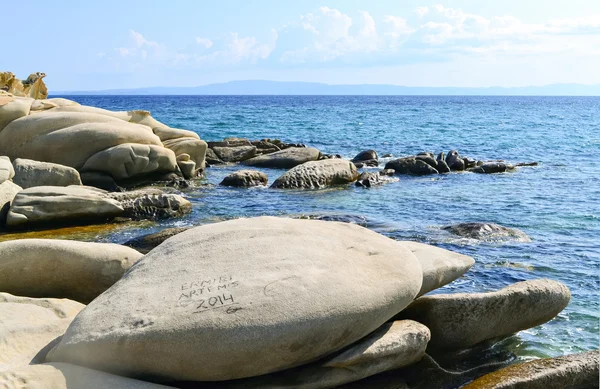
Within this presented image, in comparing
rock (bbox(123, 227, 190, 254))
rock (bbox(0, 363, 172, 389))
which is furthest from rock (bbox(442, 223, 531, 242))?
rock (bbox(0, 363, 172, 389))

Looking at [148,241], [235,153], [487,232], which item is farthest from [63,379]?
[235,153]

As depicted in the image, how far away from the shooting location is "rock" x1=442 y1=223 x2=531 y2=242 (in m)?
13.0

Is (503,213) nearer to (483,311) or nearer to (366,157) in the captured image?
(483,311)

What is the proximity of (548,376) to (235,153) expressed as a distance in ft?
74.3

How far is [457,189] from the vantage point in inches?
797

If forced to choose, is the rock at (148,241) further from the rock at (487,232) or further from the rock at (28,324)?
the rock at (487,232)

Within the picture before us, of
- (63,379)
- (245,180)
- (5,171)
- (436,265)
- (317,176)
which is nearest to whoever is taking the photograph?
(63,379)

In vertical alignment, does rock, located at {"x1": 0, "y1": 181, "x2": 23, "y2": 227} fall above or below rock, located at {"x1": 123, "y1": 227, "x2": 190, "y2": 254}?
above

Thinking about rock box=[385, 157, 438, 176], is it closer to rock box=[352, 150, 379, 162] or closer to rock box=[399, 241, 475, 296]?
rock box=[352, 150, 379, 162]

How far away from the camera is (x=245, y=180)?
20.3 metres

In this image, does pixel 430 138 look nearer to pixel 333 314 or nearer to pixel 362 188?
pixel 362 188

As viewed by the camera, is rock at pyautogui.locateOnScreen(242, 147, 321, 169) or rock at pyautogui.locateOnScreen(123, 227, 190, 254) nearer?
rock at pyautogui.locateOnScreen(123, 227, 190, 254)

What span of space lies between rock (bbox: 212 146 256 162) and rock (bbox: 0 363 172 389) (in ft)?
74.0

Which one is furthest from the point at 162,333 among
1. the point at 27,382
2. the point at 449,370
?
the point at 449,370
